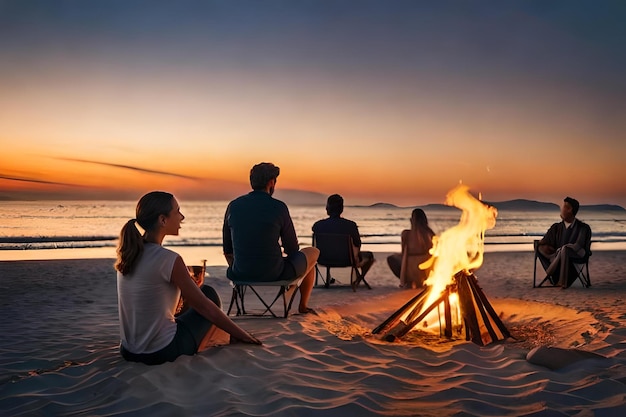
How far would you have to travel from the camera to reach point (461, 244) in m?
6.52

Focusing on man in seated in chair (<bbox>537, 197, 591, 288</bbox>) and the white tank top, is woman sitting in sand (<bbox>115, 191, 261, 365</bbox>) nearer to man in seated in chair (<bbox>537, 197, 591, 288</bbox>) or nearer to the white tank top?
the white tank top

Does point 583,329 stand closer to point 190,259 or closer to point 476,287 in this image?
point 476,287

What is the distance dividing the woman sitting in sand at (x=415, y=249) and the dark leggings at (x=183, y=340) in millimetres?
5911

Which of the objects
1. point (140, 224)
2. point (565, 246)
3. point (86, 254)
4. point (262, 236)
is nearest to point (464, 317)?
point (262, 236)

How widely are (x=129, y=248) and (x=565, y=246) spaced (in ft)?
26.1

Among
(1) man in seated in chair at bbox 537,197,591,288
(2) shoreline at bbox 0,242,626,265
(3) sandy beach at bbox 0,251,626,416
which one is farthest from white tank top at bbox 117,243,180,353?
(2) shoreline at bbox 0,242,626,265

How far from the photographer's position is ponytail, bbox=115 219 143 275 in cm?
410

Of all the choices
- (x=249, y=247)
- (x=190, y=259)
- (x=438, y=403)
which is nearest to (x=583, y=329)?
(x=438, y=403)

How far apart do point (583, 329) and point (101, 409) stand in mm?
4928

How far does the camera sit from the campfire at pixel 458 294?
580 centimetres

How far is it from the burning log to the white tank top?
2.36 meters

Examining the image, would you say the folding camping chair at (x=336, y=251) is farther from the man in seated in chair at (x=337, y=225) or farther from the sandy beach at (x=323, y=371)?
the sandy beach at (x=323, y=371)

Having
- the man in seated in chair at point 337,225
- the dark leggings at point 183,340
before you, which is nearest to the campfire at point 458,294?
the dark leggings at point 183,340

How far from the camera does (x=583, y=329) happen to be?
19.7 feet
